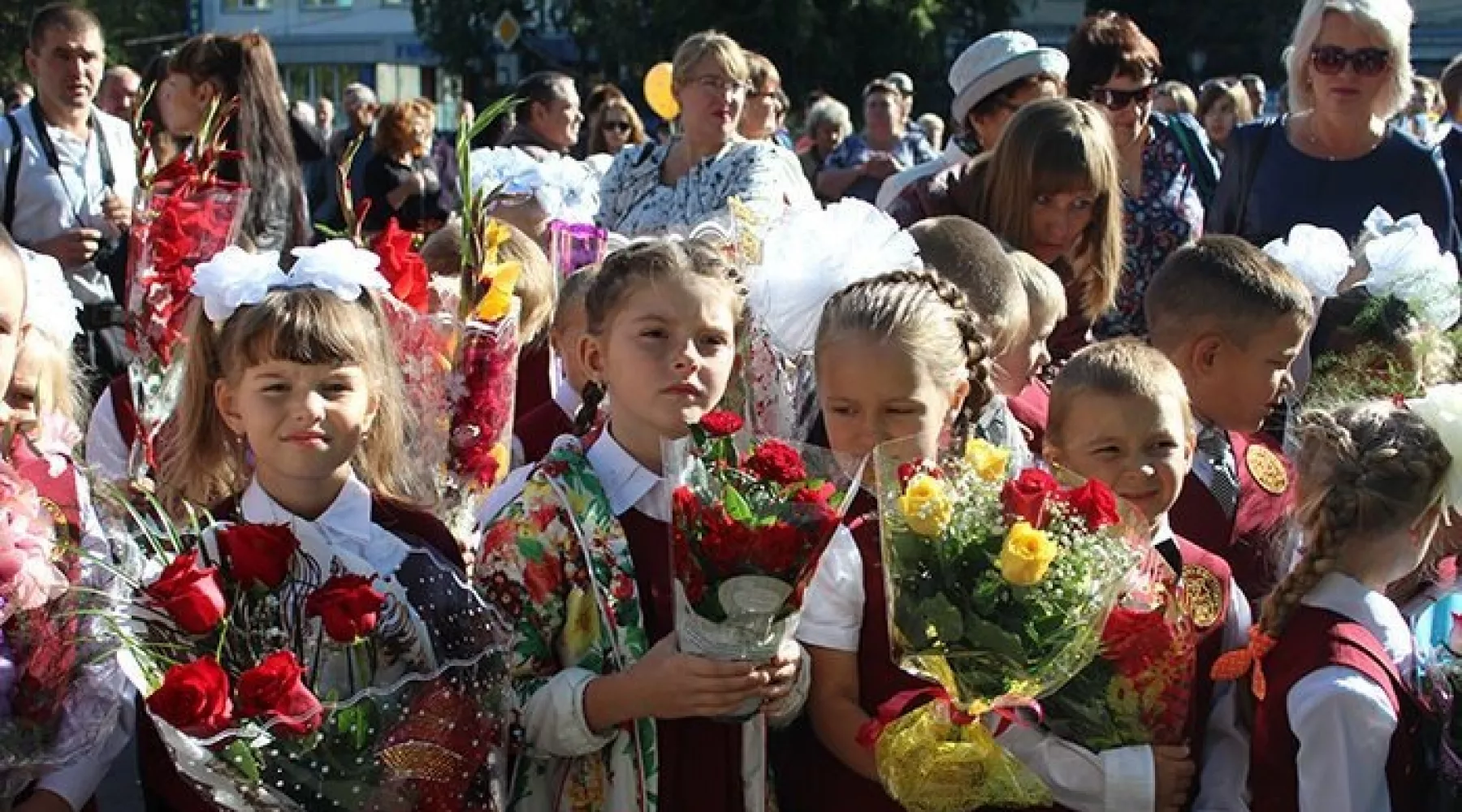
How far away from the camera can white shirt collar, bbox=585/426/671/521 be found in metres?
3.25

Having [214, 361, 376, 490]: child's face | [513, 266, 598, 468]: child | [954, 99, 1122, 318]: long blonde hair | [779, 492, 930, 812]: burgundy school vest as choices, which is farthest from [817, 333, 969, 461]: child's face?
[954, 99, 1122, 318]: long blonde hair

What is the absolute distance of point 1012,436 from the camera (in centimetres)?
379

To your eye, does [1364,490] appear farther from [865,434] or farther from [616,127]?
[616,127]

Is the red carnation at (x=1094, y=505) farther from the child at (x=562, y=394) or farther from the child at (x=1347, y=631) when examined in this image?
the child at (x=562, y=394)

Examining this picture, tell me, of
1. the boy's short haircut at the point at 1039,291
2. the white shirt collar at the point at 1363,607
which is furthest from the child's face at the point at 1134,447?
the boy's short haircut at the point at 1039,291

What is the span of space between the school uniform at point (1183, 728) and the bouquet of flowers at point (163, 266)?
2.48 m

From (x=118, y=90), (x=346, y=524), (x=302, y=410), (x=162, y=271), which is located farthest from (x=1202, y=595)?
Answer: (x=118, y=90)

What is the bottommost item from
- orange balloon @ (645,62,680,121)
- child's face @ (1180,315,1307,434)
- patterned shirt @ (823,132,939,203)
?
patterned shirt @ (823,132,939,203)

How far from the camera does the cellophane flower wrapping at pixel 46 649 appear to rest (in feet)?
9.11

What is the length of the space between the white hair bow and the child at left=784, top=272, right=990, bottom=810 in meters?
0.87

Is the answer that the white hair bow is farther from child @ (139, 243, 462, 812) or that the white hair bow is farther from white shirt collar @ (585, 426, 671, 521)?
white shirt collar @ (585, 426, 671, 521)

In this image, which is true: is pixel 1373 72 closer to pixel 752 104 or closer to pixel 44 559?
pixel 44 559

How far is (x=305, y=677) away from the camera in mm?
2807

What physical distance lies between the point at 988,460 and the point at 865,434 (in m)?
0.51
